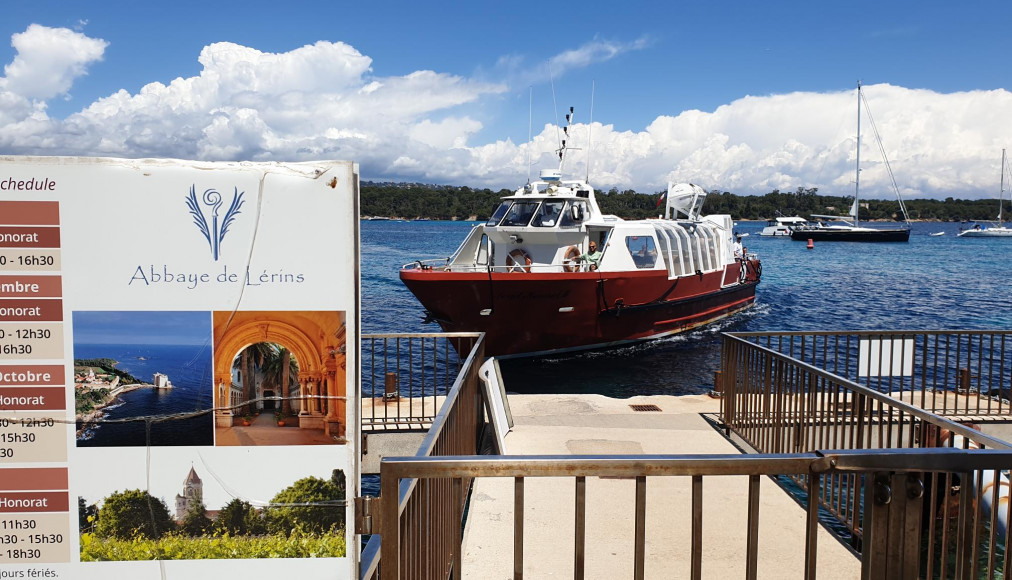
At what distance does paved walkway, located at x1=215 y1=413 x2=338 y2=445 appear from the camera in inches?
93.0

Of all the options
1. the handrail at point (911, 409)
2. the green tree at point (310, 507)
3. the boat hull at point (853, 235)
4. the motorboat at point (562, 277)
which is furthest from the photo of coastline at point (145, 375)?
the boat hull at point (853, 235)

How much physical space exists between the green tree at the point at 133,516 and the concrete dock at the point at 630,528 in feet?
7.49

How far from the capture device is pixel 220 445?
2359 mm

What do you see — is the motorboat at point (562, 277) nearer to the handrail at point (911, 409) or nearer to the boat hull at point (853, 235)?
the handrail at point (911, 409)

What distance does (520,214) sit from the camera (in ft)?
66.9

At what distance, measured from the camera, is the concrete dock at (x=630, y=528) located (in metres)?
4.28

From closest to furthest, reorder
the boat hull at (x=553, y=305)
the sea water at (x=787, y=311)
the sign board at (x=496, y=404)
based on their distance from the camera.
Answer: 1. the sign board at (x=496, y=404)
2. the boat hull at (x=553, y=305)
3. the sea water at (x=787, y=311)

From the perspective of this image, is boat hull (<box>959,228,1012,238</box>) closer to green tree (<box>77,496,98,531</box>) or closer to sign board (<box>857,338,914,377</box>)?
sign board (<box>857,338,914,377</box>)

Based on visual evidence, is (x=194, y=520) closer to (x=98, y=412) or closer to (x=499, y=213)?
(x=98, y=412)

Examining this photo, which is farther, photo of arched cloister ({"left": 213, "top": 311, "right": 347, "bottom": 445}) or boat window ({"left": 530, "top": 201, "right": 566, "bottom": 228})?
boat window ({"left": 530, "top": 201, "right": 566, "bottom": 228})

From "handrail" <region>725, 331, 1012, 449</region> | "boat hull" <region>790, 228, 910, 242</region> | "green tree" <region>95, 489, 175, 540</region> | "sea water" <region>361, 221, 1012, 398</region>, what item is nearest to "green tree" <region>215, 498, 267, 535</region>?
"green tree" <region>95, 489, 175, 540</region>

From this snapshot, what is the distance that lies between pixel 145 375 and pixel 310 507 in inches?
28.1

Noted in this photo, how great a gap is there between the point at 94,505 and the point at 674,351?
70.4ft

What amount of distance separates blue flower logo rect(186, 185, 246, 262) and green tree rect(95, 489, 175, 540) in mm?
852
